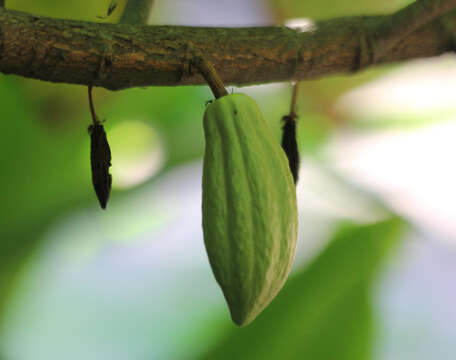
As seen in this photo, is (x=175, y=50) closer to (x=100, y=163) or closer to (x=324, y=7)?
(x=100, y=163)

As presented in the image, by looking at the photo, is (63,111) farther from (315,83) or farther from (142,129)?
(315,83)

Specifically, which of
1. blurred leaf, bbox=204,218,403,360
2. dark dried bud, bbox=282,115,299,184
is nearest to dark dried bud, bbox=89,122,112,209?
dark dried bud, bbox=282,115,299,184

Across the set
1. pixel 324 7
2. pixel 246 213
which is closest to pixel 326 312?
pixel 324 7

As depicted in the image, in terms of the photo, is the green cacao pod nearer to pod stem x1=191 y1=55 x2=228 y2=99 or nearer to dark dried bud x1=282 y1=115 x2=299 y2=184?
pod stem x1=191 y1=55 x2=228 y2=99

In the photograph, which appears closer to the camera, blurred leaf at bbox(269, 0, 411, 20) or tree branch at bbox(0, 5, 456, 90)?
tree branch at bbox(0, 5, 456, 90)

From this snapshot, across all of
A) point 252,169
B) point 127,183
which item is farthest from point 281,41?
point 127,183

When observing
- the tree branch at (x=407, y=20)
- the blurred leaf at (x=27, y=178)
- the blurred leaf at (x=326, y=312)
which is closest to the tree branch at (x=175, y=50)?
the tree branch at (x=407, y=20)
